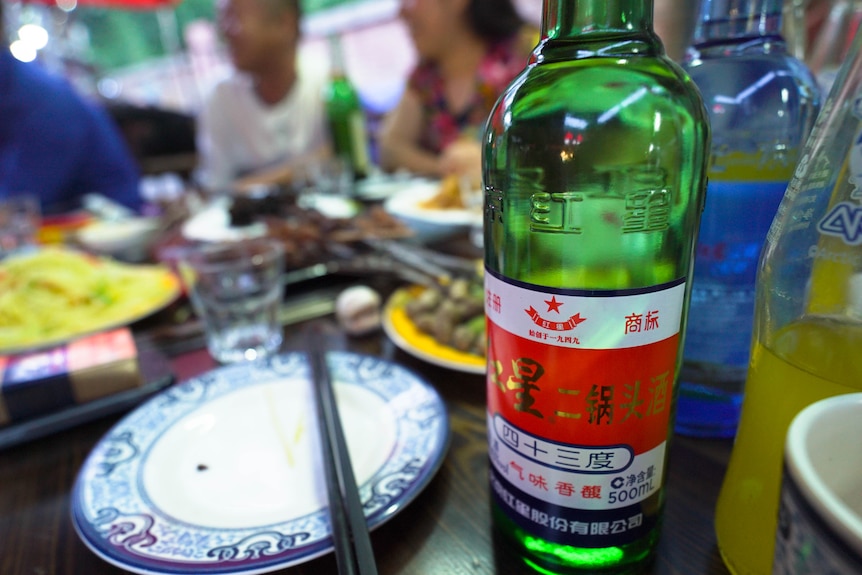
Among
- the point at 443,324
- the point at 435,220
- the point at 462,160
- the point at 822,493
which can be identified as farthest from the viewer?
the point at 462,160

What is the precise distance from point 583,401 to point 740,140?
242mm

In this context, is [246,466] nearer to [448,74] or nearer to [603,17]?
[603,17]

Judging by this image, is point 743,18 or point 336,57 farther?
point 336,57

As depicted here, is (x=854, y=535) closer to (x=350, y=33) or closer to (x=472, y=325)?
(x=472, y=325)

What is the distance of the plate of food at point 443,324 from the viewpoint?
0.55 metres

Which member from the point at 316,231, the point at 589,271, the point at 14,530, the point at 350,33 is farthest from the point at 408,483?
the point at 350,33

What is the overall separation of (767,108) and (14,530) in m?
0.67

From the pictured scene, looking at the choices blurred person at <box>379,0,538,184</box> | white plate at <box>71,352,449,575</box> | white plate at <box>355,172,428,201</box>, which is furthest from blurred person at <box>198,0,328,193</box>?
white plate at <box>71,352,449,575</box>

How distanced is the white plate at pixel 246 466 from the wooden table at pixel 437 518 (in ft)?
0.10

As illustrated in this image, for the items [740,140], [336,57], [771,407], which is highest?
[336,57]

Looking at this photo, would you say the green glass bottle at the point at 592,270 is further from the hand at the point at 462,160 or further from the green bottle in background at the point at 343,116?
the green bottle in background at the point at 343,116

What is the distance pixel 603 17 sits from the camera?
27 cm

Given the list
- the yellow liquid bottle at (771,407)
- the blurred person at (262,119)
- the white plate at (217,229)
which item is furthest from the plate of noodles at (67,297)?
the blurred person at (262,119)

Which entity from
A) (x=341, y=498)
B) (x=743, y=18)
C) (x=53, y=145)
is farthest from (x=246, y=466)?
(x=53, y=145)
